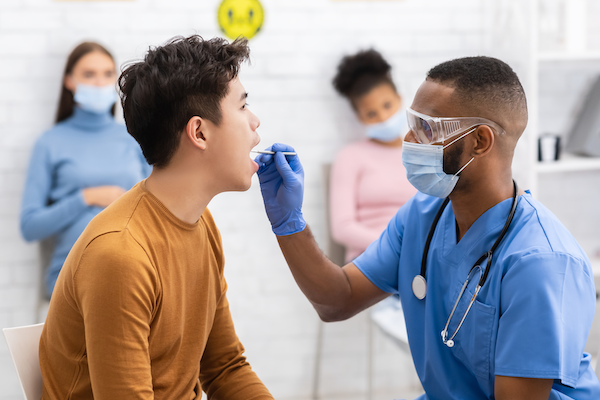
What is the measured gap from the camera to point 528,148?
2.44m

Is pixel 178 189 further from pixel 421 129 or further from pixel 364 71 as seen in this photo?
pixel 364 71

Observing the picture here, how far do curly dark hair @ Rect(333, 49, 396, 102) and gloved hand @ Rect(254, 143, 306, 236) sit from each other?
121 centimetres

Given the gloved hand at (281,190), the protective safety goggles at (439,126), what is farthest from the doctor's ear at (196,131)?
the protective safety goggles at (439,126)

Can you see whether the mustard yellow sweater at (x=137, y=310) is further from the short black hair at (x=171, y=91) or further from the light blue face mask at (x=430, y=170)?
the light blue face mask at (x=430, y=170)

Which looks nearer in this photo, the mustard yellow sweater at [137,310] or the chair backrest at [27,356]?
the mustard yellow sweater at [137,310]

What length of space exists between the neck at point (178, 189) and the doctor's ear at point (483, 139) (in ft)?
1.92

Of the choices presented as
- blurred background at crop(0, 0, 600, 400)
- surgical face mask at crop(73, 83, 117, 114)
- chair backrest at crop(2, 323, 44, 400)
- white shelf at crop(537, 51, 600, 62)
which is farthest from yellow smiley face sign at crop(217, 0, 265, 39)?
chair backrest at crop(2, 323, 44, 400)

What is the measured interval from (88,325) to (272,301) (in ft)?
5.96

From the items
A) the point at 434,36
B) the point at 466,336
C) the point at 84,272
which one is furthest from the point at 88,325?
the point at 434,36

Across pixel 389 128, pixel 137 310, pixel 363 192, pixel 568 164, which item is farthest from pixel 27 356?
pixel 568 164

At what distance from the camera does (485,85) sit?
121cm

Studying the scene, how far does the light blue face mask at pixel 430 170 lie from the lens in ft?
4.13

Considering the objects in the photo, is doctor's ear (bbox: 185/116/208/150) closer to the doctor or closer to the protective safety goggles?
the doctor

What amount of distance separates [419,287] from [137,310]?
2.18 ft
